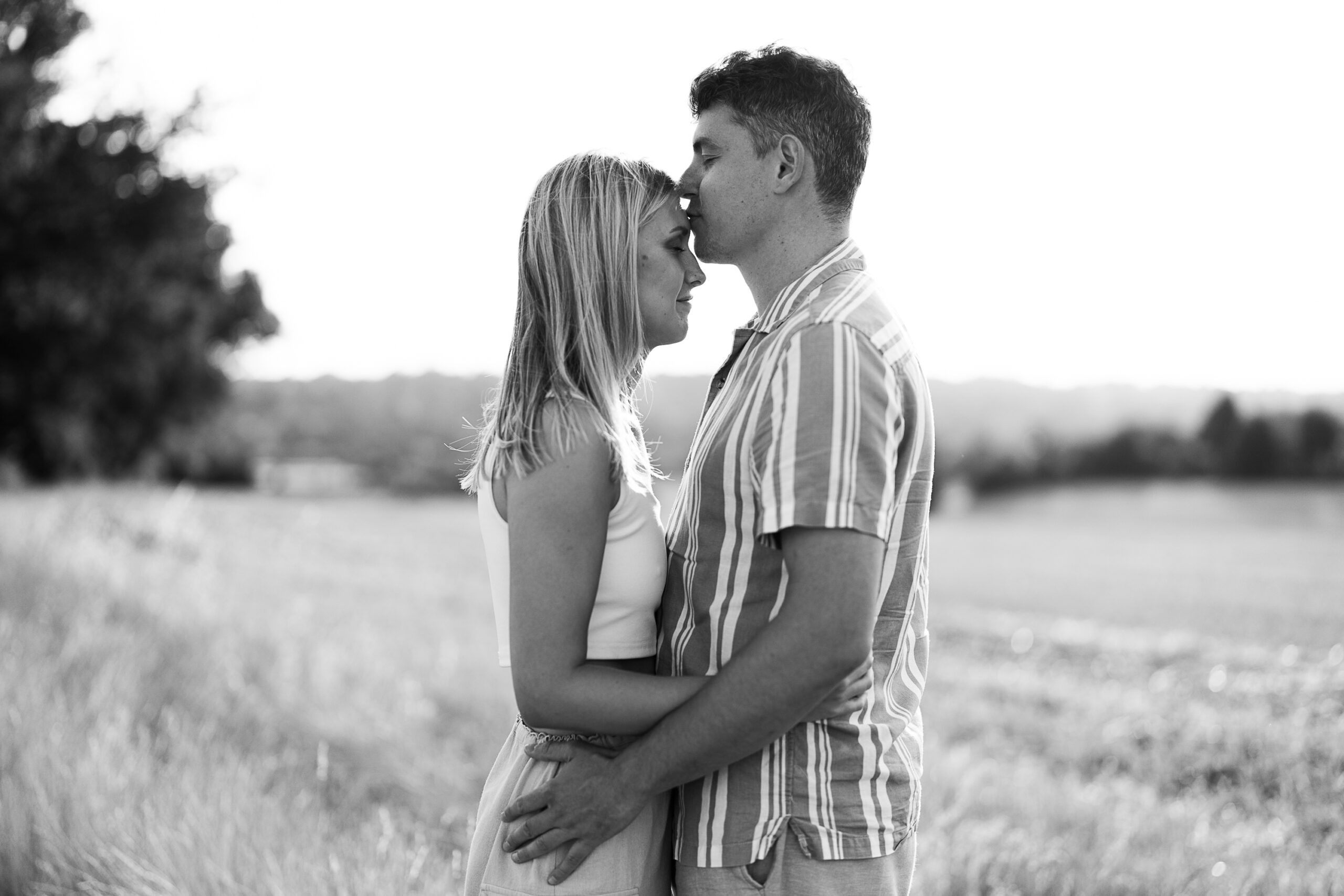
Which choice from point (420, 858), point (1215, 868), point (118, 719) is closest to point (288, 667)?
point (118, 719)

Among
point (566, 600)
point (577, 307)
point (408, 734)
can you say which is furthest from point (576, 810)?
point (408, 734)

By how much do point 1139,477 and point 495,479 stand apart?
35.1 m

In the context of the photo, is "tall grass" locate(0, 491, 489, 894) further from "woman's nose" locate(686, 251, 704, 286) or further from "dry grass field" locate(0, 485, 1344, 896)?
"woman's nose" locate(686, 251, 704, 286)

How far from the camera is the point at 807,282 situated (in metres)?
2.11

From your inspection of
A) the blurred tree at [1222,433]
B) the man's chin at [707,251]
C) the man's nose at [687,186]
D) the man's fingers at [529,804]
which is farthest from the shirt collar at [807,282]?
the blurred tree at [1222,433]

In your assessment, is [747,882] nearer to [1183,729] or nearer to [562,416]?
[562,416]

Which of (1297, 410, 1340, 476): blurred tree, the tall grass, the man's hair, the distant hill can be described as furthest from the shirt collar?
(1297, 410, 1340, 476): blurred tree

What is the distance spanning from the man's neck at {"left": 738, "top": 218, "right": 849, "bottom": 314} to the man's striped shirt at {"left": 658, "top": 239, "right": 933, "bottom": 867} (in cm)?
10

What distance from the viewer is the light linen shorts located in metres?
→ 2.00

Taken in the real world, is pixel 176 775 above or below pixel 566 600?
below

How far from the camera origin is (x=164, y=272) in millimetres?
22281

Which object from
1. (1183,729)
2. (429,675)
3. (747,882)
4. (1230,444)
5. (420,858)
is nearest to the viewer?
(747,882)

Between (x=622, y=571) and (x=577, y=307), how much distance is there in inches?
20.9

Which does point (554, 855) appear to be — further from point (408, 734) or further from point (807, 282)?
point (408, 734)
